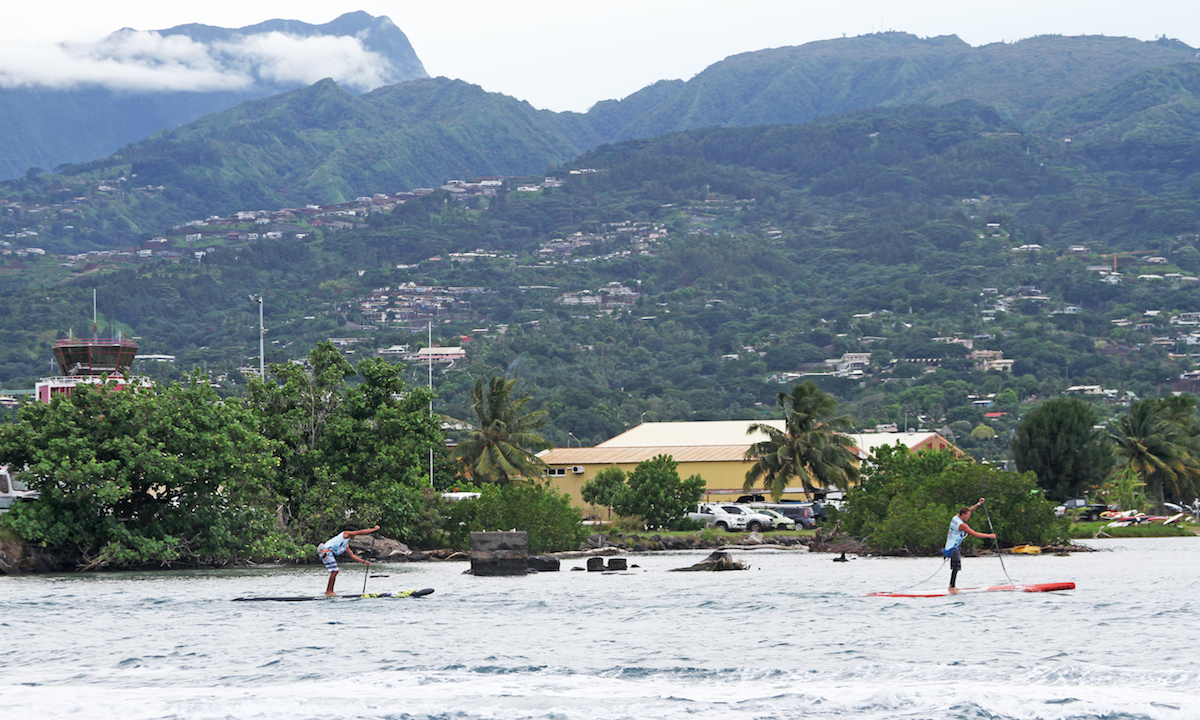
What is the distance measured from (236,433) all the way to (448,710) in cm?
2512

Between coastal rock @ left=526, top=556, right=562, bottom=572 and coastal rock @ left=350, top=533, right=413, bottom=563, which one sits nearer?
coastal rock @ left=526, top=556, right=562, bottom=572

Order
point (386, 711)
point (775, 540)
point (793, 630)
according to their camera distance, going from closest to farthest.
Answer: point (386, 711) → point (793, 630) → point (775, 540)

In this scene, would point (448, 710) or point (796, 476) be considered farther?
point (796, 476)

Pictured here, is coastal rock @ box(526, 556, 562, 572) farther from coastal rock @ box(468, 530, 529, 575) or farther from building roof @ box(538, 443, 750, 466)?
building roof @ box(538, 443, 750, 466)

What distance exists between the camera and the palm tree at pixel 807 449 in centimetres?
6931

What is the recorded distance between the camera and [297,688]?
19.8m

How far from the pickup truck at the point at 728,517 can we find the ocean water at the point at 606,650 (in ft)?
89.0

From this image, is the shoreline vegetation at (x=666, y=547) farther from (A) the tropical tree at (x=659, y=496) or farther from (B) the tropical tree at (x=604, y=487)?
(B) the tropical tree at (x=604, y=487)

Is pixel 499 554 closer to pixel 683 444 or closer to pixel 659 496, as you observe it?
pixel 659 496

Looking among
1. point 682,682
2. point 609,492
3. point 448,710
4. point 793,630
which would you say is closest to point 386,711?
point 448,710

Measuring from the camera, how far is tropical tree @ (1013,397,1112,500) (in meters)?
77.6

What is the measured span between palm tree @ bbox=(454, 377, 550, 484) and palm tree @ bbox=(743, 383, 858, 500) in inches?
451

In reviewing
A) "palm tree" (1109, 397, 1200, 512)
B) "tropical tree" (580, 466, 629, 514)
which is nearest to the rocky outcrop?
"tropical tree" (580, 466, 629, 514)

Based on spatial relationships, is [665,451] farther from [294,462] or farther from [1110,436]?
[294,462]
